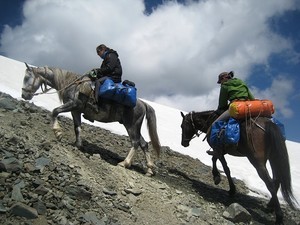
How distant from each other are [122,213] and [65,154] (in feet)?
7.26

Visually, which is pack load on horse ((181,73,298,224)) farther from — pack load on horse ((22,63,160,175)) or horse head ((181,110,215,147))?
pack load on horse ((22,63,160,175))

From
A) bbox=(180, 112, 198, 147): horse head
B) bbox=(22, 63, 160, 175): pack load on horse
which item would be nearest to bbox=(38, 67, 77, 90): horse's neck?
bbox=(22, 63, 160, 175): pack load on horse

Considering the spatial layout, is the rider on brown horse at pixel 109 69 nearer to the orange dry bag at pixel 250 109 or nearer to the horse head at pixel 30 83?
the horse head at pixel 30 83

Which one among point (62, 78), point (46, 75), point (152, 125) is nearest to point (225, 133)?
point (152, 125)

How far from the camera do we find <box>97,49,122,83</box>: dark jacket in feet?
31.8

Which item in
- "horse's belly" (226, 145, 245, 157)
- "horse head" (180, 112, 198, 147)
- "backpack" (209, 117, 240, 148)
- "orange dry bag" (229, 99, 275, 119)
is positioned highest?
"orange dry bag" (229, 99, 275, 119)

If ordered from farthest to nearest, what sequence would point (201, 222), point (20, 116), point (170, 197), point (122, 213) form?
1. point (20, 116)
2. point (170, 197)
3. point (201, 222)
4. point (122, 213)

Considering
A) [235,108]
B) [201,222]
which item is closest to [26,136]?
[201,222]

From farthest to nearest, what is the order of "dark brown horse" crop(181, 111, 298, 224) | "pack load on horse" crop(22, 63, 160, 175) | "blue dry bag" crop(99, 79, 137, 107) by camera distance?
1. "pack load on horse" crop(22, 63, 160, 175)
2. "blue dry bag" crop(99, 79, 137, 107)
3. "dark brown horse" crop(181, 111, 298, 224)

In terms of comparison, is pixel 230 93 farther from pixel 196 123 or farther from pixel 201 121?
pixel 196 123

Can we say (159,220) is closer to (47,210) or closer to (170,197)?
(170,197)

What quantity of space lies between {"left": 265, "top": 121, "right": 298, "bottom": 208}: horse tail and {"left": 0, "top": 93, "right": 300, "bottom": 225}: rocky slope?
94cm

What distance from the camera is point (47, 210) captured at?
5.62 m

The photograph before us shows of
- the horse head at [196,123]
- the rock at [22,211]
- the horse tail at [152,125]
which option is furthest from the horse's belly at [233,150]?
the rock at [22,211]
